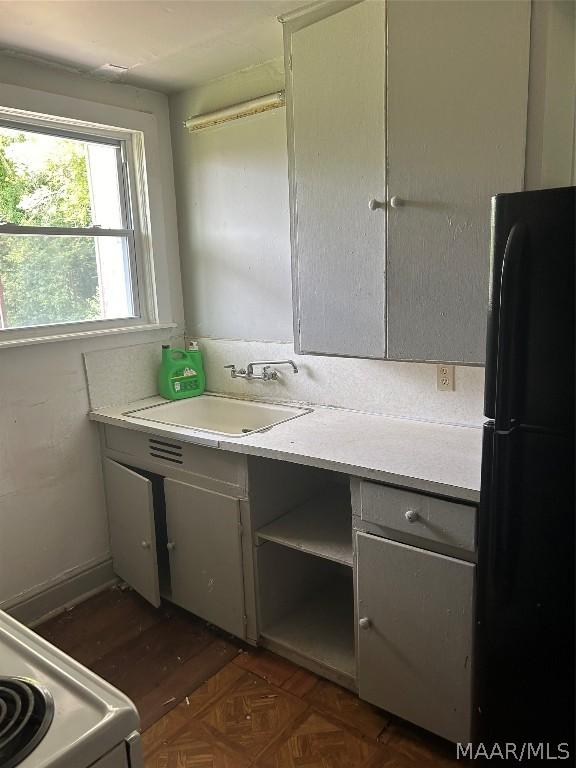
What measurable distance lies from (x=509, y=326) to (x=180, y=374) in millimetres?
1836

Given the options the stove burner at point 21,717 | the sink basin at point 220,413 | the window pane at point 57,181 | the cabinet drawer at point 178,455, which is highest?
the window pane at point 57,181

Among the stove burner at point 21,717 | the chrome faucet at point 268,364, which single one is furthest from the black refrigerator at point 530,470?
the chrome faucet at point 268,364

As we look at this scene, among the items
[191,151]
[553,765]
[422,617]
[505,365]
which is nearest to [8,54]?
[191,151]

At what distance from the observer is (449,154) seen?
1690mm

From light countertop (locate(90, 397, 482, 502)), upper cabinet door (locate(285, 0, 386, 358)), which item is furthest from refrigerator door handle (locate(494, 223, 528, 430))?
upper cabinet door (locate(285, 0, 386, 358))

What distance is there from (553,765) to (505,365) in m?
0.98

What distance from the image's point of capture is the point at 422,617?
1.66 m

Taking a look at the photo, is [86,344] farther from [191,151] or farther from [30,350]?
[191,151]

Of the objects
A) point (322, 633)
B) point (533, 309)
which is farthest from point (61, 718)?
point (322, 633)

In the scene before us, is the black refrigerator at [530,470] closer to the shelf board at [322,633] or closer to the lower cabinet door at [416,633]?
the lower cabinet door at [416,633]

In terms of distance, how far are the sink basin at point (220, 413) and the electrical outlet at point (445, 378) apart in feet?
1.93

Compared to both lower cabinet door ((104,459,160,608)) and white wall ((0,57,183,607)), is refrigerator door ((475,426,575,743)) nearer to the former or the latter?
lower cabinet door ((104,459,160,608))

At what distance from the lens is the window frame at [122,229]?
7.70ft

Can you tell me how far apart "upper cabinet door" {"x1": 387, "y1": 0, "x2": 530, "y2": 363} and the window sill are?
1371 mm
